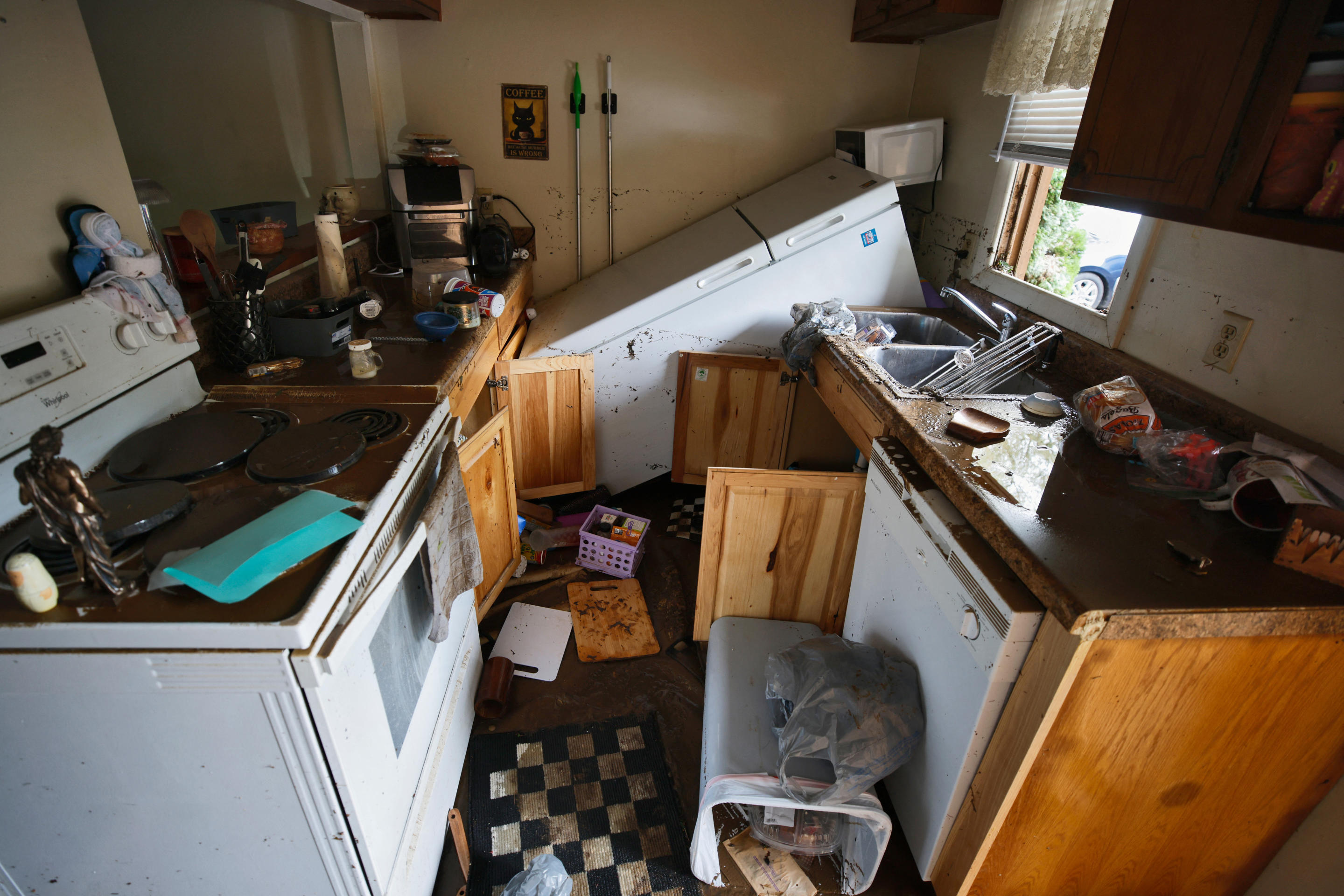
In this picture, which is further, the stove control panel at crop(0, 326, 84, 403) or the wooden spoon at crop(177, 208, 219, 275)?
the wooden spoon at crop(177, 208, 219, 275)

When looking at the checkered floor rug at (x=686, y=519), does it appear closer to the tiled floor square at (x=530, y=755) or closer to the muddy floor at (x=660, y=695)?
the muddy floor at (x=660, y=695)

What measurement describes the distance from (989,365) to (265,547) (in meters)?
1.68

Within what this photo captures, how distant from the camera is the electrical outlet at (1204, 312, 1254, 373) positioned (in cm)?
128

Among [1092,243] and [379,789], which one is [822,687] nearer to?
[379,789]

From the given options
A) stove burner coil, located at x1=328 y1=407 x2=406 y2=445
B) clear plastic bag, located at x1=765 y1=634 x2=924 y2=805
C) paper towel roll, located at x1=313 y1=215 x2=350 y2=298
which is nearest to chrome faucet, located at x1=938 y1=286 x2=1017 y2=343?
clear plastic bag, located at x1=765 y1=634 x2=924 y2=805

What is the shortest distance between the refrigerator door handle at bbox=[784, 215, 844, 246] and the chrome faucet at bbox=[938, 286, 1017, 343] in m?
0.43

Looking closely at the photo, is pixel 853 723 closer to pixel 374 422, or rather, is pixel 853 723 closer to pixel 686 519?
pixel 374 422

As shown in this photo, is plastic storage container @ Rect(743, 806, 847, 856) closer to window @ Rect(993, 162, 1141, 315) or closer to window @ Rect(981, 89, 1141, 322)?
window @ Rect(981, 89, 1141, 322)

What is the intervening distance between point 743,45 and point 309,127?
189 centimetres

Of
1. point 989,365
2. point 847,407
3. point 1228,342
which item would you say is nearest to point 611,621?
point 847,407

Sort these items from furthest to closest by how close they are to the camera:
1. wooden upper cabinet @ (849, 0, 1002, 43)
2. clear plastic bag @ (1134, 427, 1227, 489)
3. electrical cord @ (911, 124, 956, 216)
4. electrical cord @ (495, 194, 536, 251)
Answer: electrical cord @ (495, 194, 536, 251) < electrical cord @ (911, 124, 956, 216) < wooden upper cabinet @ (849, 0, 1002, 43) < clear plastic bag @ (1134, 427, 1227, 489)

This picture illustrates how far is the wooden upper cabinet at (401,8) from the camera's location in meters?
2.22

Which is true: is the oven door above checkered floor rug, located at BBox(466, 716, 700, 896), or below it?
above

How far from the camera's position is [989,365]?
5.51ft
